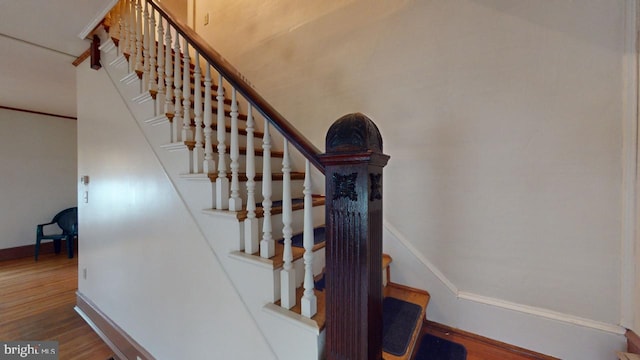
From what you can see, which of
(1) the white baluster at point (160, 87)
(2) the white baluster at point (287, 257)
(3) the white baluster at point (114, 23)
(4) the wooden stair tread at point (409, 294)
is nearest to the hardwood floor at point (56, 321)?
(4) the wooden stair tread at point (409, 294)

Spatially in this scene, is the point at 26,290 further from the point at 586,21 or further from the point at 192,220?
the point at 586,21

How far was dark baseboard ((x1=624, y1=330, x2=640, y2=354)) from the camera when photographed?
1.05 m

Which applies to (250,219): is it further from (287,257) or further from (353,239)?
(353,239)

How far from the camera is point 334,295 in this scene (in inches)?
34.5

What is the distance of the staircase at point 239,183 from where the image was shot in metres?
1.00

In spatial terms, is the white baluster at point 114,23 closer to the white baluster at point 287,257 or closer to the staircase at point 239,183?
the staircase at point 239,183

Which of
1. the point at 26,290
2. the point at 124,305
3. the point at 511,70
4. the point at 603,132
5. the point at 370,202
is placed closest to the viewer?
the point at 370,202

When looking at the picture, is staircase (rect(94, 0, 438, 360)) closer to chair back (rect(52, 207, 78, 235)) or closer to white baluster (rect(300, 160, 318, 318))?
white baluster (rect(300, 160, 318, 318))

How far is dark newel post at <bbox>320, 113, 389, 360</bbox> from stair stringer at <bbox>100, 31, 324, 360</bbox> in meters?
0.15

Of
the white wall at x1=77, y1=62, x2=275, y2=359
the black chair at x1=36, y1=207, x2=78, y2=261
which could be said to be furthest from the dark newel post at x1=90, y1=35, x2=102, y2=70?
the black chair at x1=36, y1=207, x2=78, y2=261

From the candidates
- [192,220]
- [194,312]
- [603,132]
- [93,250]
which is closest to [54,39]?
[93,250]

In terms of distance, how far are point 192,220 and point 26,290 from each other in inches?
126

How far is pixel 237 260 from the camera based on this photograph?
1.17 metres

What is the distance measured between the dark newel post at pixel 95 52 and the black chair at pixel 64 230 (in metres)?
3.43
